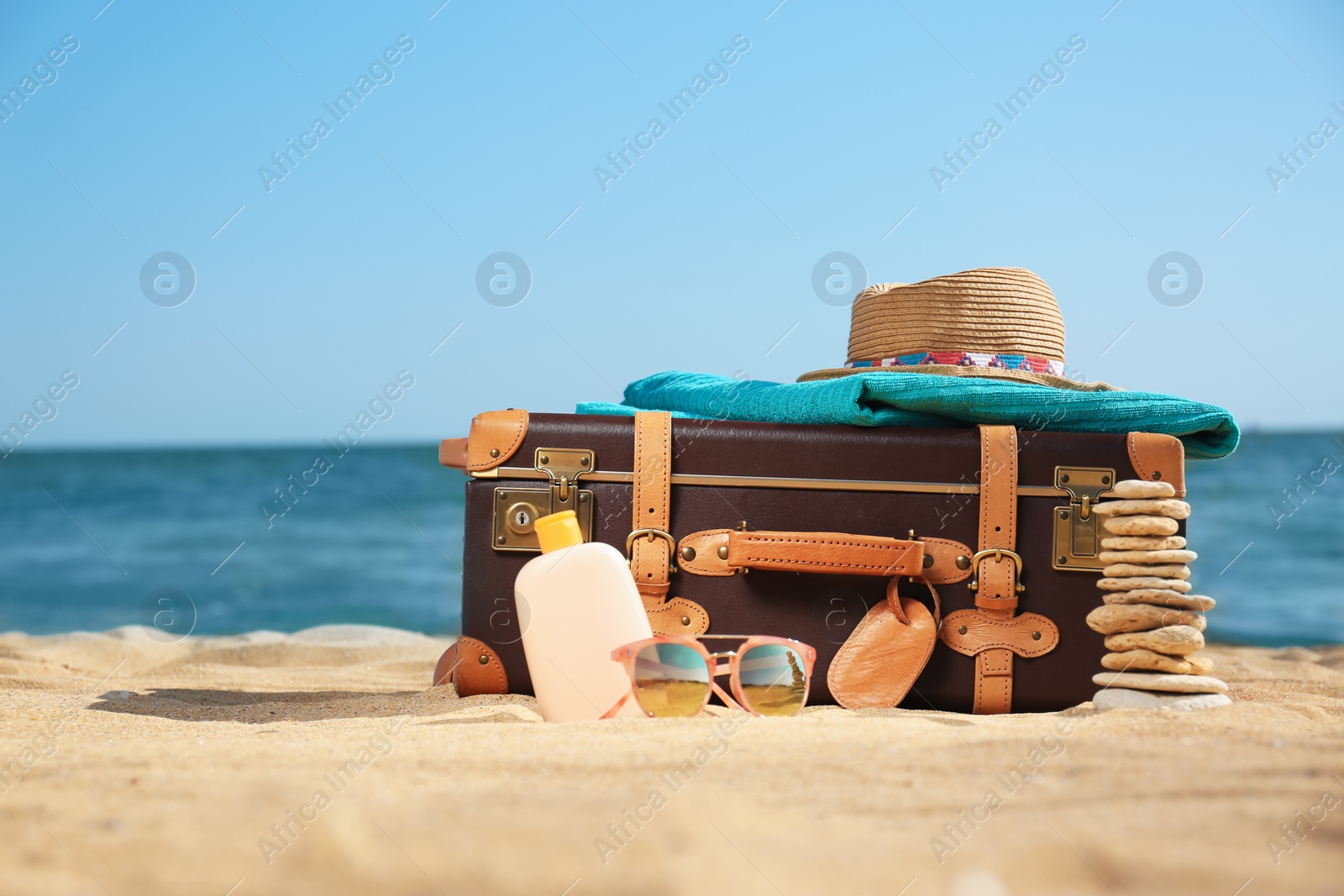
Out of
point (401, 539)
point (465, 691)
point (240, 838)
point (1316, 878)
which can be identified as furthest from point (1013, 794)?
point (401, 539)

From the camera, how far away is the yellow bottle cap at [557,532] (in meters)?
2.03

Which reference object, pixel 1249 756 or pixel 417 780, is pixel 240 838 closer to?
pixel 417 780

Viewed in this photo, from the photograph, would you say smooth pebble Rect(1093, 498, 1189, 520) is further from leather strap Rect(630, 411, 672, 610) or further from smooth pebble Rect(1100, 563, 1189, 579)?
leather strap Rect(630, 411, 672, 610)

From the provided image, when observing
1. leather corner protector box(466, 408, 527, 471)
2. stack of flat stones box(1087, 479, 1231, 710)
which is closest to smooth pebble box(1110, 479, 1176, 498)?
stack of flat stones box(1087, 479, 1231, 710)

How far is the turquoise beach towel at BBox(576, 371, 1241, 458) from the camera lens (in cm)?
242

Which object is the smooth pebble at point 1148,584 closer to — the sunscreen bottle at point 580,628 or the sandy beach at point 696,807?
the sandy beach at point 696,807

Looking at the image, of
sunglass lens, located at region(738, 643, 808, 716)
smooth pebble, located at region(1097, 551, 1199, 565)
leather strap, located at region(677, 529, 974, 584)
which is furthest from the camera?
leather strap, located at region(677, 529, 974, 584)

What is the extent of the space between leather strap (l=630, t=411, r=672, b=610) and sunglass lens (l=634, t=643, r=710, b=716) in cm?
44

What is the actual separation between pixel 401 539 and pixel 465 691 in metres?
9.34

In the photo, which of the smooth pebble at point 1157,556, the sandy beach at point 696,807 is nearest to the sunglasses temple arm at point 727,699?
the sandy beach at point 696,807

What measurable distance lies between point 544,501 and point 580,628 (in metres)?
0.47

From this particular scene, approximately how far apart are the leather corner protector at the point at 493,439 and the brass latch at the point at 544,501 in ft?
0.21

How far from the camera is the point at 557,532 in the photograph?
2.03m

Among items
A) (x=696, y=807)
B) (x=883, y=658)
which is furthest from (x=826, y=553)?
(x=696, y=807)
